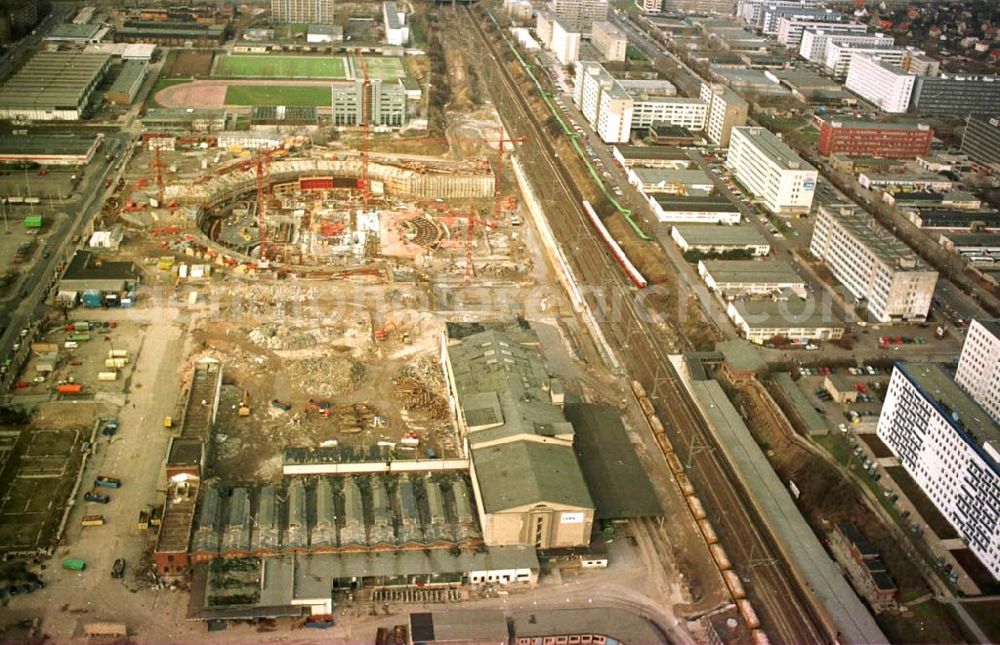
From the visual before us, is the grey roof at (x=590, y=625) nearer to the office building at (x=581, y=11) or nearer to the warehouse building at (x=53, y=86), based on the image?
the warehouse building at (x=53, y=86)

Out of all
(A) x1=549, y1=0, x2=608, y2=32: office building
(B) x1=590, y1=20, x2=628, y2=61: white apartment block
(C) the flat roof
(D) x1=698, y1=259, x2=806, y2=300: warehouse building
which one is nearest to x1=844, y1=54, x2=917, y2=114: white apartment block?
(B) x1=590, y1=20, x2=628, y2=61: white apartment block

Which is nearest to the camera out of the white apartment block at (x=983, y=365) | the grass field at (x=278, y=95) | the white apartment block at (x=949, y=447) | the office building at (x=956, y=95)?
the white apartment block at (x=949, y=447)

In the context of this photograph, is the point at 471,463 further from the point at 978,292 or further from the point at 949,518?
the point at 978,292

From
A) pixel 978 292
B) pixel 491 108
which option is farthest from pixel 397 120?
pixel 978 292

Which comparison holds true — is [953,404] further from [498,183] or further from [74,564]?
[498,183]

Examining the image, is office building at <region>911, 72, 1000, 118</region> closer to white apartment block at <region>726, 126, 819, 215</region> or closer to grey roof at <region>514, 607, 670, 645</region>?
white apartment block at <region>726, 126, 819, 215</region>

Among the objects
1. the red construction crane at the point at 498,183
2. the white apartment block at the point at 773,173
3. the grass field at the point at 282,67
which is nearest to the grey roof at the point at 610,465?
the red construction crane at the point at 498,183

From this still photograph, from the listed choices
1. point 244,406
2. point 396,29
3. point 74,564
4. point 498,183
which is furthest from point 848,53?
point 74,564
